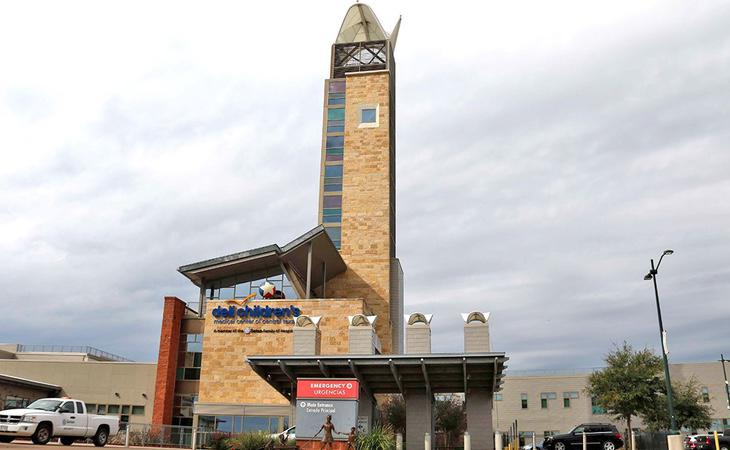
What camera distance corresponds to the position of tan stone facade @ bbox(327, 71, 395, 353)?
5769 cm

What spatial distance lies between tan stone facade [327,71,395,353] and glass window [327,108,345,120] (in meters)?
0.53

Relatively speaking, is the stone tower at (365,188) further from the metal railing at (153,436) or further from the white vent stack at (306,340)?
the white vent stack at (306,340)

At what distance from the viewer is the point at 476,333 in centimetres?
2914

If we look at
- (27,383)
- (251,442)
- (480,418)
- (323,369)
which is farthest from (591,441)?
(27,383)

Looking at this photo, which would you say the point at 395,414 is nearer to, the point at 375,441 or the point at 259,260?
the point at 259,260

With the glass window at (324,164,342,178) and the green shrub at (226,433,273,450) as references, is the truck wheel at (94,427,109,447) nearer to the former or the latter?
the green shrub at (226,433,273,450)

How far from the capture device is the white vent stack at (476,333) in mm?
28922

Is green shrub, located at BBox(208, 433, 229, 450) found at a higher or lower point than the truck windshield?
lower

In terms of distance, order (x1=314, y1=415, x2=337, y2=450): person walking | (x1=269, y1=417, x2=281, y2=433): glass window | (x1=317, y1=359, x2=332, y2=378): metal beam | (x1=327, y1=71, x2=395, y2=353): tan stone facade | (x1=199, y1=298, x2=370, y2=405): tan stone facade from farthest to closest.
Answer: (x1=327, y1=71, x2=395, y2=353): tan stone facade, (x1=199, y1=298, x2=370, y2=405): tan stone facade, (x1=269, y1=417, x2=281, y2=433): glass window, (x1=317, y1=359, x2=332, y2=378): metal beam, (x1=314, y1=415, x2=337, y2=450): person walking

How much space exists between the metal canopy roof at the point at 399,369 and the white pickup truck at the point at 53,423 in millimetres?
6636

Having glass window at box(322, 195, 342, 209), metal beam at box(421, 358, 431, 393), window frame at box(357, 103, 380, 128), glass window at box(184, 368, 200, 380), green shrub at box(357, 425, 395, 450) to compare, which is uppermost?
window frame at box(357, 103, 380, 128)

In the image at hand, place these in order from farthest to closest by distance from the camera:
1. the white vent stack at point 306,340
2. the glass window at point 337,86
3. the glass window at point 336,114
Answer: the glass window at point 337,86 < the glass window at point 336,114 < the white vent stack at point 306,340

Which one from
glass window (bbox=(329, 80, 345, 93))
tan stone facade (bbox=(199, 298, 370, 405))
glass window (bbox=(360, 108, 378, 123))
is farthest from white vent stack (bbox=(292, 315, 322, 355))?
glass window (bbox=(329, 80, 345, 93))

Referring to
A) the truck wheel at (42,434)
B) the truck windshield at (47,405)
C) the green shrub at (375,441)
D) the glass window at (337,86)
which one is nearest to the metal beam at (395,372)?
the green shrub at (375,441)
